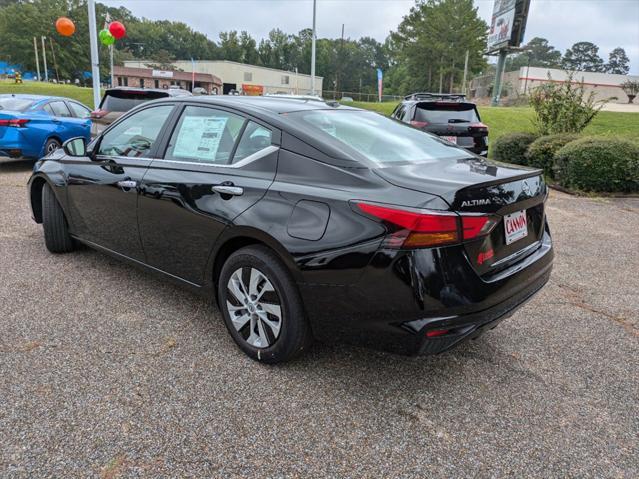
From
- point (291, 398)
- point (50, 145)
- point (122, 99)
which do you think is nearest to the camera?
point (291, 398)

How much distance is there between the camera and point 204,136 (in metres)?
3.18

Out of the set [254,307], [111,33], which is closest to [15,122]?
[254,307]

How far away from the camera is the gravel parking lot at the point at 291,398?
2100mm

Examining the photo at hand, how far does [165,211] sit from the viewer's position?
3197 mm

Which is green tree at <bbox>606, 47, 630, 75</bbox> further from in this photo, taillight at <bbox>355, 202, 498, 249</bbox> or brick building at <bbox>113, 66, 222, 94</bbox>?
taillight at <bbox>355, 202, 498, 249</bbox>

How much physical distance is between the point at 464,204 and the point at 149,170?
7.19 ft

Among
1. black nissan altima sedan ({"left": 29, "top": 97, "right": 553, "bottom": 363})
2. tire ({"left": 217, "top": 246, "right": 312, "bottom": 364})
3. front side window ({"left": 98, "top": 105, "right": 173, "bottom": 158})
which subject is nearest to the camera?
black nissan altima sedan ({"left": 29, "top": 97, "right": 553, "bottom": 363})

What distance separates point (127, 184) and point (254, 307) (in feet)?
4.79

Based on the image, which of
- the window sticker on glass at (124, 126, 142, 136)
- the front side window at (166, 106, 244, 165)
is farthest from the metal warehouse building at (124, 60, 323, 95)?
the front side window at (166, 106, 244, 165)

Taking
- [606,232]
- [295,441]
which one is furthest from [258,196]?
[606,232]

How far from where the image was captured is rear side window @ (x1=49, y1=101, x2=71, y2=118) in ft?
32.2

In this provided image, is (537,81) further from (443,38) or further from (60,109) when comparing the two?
(60,109)

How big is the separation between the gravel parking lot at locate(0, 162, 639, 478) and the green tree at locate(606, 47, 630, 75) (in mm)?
158993

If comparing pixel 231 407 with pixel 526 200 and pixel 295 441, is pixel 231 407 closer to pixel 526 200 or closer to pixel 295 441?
pixel 295 441
